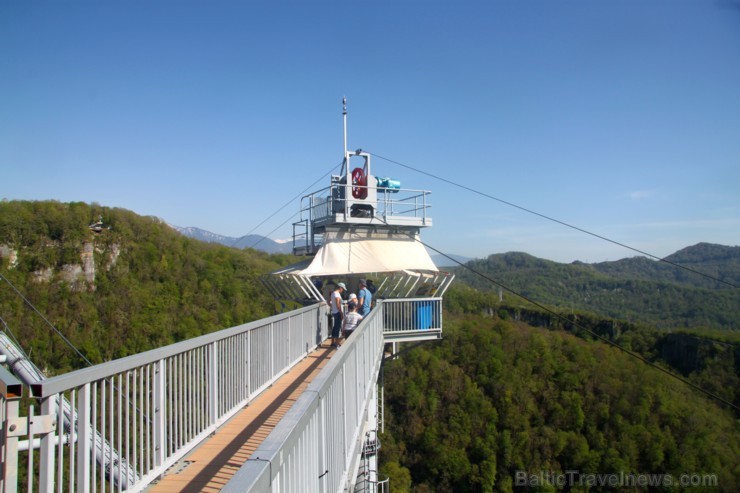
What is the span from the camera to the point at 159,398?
4.64 meters

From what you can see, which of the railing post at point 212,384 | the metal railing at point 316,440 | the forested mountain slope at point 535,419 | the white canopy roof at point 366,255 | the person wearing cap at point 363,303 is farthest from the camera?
the forested mountain slope at point 535,419

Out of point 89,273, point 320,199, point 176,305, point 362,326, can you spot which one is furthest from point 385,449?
point 362,326

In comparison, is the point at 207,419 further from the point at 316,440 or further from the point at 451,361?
the point at 451,361

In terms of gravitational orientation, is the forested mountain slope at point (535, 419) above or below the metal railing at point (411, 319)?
below

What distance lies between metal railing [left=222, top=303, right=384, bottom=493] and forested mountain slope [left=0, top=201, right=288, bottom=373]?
3055 centimetres

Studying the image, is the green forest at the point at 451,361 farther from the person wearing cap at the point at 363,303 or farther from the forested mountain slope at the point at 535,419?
the person wearing cap at the point at 363,303

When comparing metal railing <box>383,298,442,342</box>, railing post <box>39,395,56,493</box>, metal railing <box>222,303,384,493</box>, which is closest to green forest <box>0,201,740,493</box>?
metal railing <box>383,298,442,342</box>

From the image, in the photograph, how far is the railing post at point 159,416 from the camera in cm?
461

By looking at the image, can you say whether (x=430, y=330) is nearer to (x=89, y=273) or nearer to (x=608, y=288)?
(x=89, y=273)

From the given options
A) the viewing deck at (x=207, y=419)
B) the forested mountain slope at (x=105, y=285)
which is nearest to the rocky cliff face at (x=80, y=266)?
the forested mountain slope at (x=105, y=285)

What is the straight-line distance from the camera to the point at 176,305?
138 feet

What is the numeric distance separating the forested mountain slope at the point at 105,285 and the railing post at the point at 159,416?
3012 cm

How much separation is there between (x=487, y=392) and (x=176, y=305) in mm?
35526

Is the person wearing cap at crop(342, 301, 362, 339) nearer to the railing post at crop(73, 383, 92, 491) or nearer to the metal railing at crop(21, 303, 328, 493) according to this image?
the metal railing at crop(21, 303, 328, 493)
